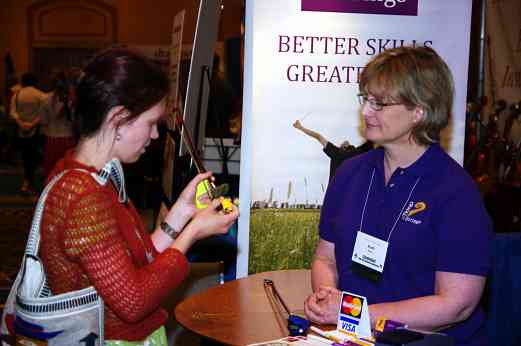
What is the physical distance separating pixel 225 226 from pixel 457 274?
0.60 metres

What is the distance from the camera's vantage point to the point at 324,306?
179 centimetres

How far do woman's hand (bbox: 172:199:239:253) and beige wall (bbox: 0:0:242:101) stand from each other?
34.4 ft

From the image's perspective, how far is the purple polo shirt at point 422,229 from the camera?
1.73 m

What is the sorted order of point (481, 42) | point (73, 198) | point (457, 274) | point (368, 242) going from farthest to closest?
point (481, 42) → point (368, 242) → point (457, 274) → point (73, 198)

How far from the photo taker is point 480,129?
13.9 ft

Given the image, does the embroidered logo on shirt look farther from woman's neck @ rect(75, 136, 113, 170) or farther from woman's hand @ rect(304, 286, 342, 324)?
woman's neck @ rect(75, 136, 113, 170)

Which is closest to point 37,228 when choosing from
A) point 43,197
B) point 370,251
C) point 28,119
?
point 43,197

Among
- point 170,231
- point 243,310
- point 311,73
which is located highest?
point 311,73

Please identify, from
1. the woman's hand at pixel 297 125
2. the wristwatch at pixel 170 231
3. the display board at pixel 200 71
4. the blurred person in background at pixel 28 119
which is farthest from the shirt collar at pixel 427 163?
the blurred person in background at pixel 28 119

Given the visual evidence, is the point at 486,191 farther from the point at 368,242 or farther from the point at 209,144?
the point at 368,242

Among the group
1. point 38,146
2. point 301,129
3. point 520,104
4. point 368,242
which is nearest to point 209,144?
point 301,129

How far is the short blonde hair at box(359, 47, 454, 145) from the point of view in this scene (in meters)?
1.80

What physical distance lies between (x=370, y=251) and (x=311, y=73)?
150 centimetres

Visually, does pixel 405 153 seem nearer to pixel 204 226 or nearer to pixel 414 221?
pixel 414 221
